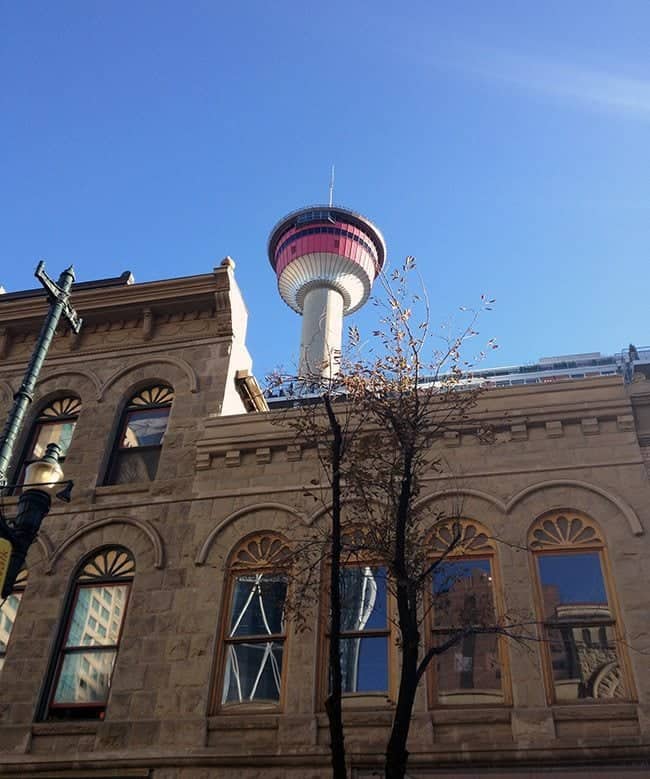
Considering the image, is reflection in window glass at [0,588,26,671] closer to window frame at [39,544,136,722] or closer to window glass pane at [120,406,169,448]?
window frame at [39,544,136,722]

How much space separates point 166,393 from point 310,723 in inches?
303


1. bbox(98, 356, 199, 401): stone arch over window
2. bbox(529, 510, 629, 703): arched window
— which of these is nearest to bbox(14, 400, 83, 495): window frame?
bbox(98, 356, 199, 401): stone arch over window

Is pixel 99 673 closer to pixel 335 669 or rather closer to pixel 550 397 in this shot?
pixel 335 669

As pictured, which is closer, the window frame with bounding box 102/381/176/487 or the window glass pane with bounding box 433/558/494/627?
the window glass pane with bounding box 433/558/494/627

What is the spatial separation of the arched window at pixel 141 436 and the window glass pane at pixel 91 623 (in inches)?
94.7

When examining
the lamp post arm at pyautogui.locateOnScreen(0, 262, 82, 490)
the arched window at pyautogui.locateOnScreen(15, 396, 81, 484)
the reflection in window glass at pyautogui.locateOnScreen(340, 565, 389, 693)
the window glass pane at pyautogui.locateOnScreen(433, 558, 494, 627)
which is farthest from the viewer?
the arched window at pyautogui.locateOnScreen(15, 396, 81, 484)

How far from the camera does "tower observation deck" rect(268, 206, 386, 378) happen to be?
287 feet

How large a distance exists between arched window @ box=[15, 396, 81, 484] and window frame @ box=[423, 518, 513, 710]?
7.81 m

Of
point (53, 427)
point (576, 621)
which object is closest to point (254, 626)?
point (576, 621)

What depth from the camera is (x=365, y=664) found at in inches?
503

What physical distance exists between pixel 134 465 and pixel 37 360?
638 cm

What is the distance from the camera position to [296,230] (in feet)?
299

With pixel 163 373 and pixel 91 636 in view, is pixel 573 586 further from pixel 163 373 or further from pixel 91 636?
pixel 163 373

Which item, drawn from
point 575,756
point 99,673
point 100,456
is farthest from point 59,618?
point 575,756
